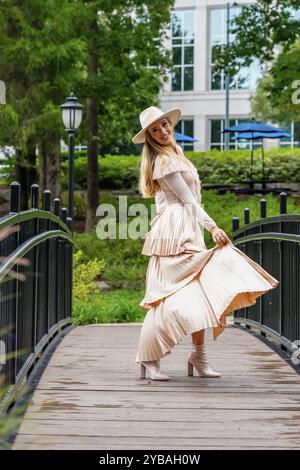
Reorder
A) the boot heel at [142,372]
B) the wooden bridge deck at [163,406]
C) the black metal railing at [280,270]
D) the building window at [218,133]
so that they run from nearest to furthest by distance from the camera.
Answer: the wooden bridge deck at [163,406]
the boot heel at [142,372]
the black metal railing at [280,270]
the building window at [218,133]

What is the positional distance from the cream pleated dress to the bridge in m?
0.42

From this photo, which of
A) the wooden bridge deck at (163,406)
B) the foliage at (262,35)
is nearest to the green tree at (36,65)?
the foliage at (262,35)

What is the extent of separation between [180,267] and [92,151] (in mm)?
24036

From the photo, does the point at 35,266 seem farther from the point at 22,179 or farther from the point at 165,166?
the point at 22,179

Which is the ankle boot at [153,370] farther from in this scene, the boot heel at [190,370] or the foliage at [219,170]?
the foliage at [219,170]

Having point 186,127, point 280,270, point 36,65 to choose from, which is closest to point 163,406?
point 280,270

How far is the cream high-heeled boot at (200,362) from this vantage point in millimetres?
8062

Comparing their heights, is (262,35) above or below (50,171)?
above

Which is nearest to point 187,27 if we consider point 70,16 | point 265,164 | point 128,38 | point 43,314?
point 265,164

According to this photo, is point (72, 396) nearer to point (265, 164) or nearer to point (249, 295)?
point (249, 295)

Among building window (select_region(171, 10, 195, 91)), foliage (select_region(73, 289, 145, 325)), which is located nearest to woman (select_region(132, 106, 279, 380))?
foliage (select_region(73, 289, 145, 325))

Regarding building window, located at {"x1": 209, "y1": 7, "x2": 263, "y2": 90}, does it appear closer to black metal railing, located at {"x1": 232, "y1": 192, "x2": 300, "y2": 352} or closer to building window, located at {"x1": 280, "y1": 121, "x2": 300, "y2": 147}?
building window, located at {"x1": 280, "y1": 121, "x2": 300, "y2": 147}

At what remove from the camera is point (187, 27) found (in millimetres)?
63750

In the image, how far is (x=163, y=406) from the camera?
680 cm
